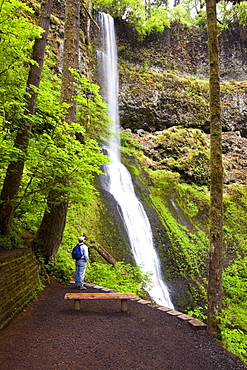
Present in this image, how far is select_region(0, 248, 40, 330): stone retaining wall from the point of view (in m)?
3.47

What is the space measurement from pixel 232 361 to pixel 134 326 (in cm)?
137

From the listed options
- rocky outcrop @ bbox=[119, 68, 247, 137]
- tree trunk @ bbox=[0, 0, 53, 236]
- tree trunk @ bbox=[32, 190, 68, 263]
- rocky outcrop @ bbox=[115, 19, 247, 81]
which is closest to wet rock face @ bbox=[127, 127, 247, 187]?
rocky outcrop @ bbox=[119, 68, 247, 137]

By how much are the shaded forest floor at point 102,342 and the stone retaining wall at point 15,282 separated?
0.46ft

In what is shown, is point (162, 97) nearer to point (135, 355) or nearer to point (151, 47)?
point (151, 47)

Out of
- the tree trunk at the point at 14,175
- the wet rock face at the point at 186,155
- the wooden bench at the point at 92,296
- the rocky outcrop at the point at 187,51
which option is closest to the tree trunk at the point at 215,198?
the wooden bench at the point at 92,296

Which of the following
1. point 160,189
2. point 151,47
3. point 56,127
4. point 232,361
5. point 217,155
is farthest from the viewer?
point 151,47

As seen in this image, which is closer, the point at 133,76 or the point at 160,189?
the point at 160,189

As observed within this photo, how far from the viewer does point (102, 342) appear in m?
3.28

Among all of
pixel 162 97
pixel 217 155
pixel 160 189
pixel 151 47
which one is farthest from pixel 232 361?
pixel 151 47

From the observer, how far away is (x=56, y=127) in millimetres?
4977

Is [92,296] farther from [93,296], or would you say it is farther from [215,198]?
[215,198]

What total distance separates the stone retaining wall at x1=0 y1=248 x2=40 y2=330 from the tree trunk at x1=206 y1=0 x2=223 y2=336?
2.95 metres

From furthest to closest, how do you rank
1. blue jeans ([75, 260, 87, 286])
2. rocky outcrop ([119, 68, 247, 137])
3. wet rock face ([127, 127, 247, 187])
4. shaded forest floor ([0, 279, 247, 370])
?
rocky outcrop ([119, 68, 247, 137]) → wet rock face ([127, 127, 247, 187]) → blue jeans ([75, 260, 87, 286]) → shaded forest floor ([0, 279, 247, 370])

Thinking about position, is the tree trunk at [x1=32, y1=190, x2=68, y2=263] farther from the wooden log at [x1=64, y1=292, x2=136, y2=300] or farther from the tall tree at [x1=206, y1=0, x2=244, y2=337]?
the tall tree at [x1=206, y1=0, x2=244, y2=337]
